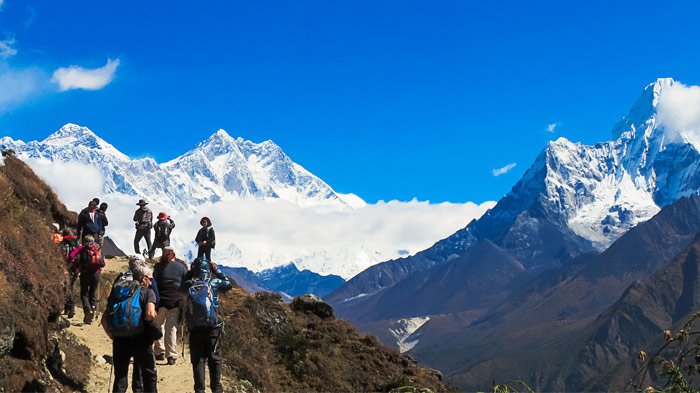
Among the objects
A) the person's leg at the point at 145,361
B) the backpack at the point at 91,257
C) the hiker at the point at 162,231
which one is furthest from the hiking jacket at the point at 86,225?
the person's leg at the point at 145,361

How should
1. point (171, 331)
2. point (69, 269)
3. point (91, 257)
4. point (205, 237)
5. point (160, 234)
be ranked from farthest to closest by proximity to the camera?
point (160, 234)
point (205, 237)
point (69, 269)
point (91, 257)
point (171, 331)

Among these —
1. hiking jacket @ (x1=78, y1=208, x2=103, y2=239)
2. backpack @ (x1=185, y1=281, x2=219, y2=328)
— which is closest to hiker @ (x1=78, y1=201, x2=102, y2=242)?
hiking jacket @ (x1=78, y1=208, x2=103, y2=239)

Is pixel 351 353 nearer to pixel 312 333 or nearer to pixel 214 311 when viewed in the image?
pixel 312 333

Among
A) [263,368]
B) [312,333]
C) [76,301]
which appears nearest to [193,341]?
[263,368]

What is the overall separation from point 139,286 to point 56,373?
451cm

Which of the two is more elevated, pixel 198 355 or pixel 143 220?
pixel 143 220

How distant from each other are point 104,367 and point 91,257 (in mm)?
3182

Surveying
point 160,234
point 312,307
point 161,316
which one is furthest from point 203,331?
point 312,307

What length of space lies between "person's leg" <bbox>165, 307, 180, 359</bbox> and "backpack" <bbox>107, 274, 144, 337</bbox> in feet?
11.1

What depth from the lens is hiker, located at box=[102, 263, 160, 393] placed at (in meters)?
13.7

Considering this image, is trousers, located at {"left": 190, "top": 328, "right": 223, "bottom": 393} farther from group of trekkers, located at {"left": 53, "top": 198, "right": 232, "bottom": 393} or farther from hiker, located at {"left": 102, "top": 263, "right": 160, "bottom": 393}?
hiker, located at {"left": 102, "top": 263, "right": 160, "bottom": 393}

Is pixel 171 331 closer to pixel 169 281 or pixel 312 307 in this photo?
pixel 169 281

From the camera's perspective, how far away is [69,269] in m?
23.6

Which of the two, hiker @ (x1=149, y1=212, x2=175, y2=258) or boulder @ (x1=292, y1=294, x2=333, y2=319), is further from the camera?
boulder @ (x1=292, y1=294, x2=333, y2=319)
